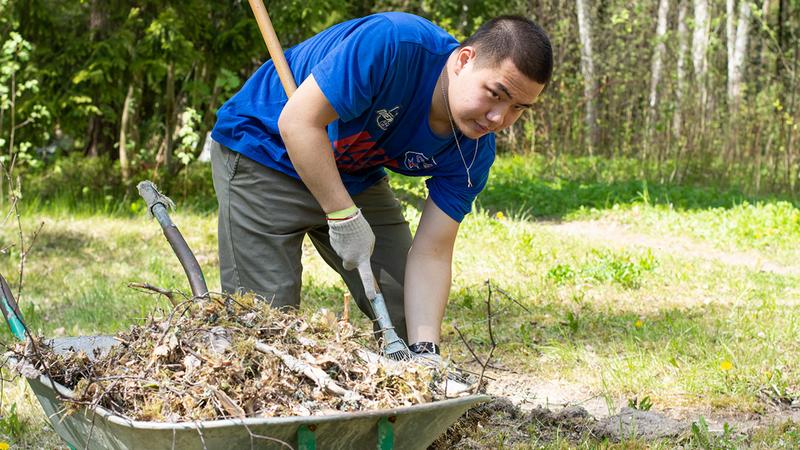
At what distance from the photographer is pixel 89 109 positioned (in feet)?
22.5

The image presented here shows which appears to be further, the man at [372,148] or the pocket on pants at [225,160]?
the pocket on pants at [225,160]

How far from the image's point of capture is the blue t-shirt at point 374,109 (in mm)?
2285

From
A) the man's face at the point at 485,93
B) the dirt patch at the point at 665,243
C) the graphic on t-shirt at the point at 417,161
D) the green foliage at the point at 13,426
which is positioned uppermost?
the man's face at the point at 485,93

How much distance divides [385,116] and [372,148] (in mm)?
176

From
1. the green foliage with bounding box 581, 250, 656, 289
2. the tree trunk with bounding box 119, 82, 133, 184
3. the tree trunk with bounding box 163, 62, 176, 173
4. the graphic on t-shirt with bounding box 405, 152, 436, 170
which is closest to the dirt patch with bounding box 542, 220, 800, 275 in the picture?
the green foliage with bounding box 581, 250, 656, 289

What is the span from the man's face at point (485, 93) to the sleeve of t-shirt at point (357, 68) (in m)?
0.20

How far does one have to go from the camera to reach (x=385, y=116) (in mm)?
2490

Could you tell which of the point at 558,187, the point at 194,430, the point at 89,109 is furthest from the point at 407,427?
the point at 558,187

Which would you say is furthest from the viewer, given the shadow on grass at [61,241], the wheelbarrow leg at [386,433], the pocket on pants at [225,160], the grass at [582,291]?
the shadow on grass at [61,241]

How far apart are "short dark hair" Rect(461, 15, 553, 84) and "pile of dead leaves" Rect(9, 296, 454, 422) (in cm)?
80

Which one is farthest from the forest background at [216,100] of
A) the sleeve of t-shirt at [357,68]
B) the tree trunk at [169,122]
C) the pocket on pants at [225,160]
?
the sleeve of t-shirt at [357,68]

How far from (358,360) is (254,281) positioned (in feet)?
2.89

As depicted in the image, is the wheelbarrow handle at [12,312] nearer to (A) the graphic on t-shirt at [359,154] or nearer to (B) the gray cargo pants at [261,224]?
(B) the gray cargo pants at [261,224]

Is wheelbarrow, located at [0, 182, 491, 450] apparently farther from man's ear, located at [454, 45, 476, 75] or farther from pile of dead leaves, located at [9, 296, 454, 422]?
man's ear, located at [454, 45, 476, 75]
